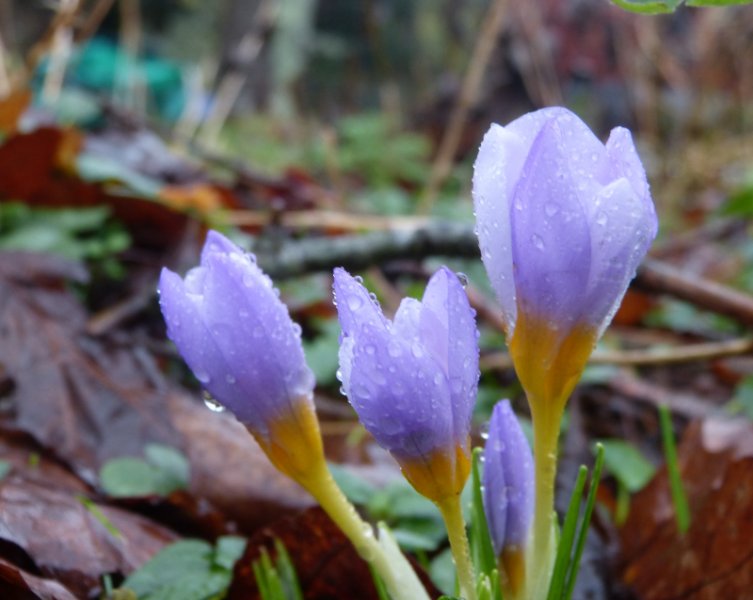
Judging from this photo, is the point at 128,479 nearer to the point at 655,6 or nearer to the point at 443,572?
the point at 443,572

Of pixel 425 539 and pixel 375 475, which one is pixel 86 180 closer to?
pixel 375 475

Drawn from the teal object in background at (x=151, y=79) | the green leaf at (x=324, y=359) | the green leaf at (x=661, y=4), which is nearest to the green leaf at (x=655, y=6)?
the green leaf at (x=661, y=4)

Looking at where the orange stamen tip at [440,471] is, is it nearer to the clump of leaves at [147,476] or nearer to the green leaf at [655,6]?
the green leaf at [655,6]

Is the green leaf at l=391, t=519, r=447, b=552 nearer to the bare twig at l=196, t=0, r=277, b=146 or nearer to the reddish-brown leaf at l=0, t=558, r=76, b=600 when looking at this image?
the reddish-brown leaf at l=0, t=558, r=76, b=600

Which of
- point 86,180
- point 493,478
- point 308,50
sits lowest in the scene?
point 493,478

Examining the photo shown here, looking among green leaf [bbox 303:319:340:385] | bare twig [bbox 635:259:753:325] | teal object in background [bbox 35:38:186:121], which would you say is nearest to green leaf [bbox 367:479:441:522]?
green leaf [bbox 303:319:340:385]

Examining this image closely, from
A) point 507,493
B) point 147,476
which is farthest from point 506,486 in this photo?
point 147,476

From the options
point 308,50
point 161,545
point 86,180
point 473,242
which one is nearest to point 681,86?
point 473,242
